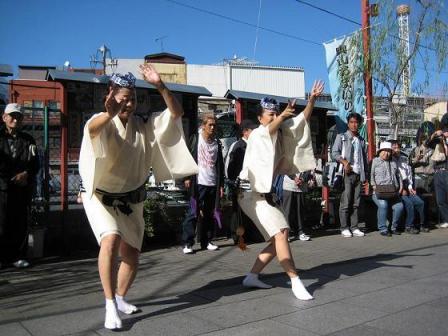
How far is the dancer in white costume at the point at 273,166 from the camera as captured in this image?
478cm

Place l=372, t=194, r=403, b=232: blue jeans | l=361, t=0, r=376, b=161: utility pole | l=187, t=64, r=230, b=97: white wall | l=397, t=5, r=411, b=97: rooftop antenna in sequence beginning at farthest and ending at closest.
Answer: l=187, t=64, r=230, b=97: white wall
l=397, t=5, r=411, b=97: rooftop antenna
l=361, t=0, r=376, b=161: utility pole
l=372, t=194, r=403, b=232: blue jeans

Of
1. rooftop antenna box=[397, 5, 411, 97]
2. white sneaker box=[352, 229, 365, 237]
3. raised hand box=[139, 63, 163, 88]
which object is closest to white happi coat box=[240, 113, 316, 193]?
raised hand box=[139, 63, 163, 88]

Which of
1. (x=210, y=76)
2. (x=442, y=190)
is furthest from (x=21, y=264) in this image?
(x=210, y=76)

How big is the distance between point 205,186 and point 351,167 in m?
2.81

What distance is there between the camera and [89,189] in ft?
12.8

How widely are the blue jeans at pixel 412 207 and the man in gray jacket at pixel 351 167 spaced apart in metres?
1.01

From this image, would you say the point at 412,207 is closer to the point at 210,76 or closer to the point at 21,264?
the point at 21,264

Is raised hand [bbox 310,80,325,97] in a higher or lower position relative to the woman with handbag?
higher

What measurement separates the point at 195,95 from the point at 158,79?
446 centimetres

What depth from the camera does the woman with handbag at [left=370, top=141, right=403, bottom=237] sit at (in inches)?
352

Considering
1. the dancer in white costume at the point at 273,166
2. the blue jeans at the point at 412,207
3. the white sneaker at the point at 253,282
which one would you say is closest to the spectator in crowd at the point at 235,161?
the dancer in white costume at the point at 273,166

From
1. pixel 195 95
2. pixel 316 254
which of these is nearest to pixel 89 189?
pixel 316 254

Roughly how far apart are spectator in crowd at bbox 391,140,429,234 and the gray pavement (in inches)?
80.9

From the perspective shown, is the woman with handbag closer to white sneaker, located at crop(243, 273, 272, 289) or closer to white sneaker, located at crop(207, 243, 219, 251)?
white sneaker, located at crop(207, 243, 219, 251)
